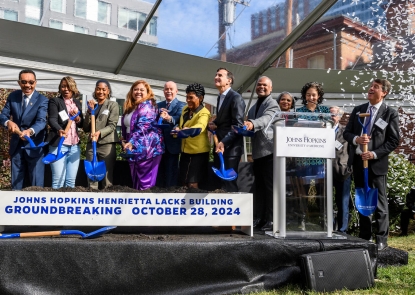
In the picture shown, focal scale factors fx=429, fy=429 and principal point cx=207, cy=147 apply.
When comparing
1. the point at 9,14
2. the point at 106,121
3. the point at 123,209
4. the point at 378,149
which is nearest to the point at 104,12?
the point at 9,14

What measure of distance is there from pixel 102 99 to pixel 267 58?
260cm

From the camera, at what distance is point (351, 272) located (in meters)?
2.82

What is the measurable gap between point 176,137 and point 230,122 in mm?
516

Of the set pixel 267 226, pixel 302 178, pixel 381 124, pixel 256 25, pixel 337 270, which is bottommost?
pixel 337 270

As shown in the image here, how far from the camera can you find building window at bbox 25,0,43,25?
456 cm

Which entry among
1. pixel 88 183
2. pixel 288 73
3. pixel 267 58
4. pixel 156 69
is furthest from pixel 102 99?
pixel 288 73

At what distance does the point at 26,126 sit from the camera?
392cm

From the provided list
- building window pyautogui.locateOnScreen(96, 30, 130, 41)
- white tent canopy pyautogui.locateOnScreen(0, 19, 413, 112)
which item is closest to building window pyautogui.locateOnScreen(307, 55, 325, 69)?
white tent canopy pyautogui.locateOnScreen(0, 19, 413, 112)

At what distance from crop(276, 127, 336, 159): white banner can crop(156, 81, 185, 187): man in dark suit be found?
114 cm

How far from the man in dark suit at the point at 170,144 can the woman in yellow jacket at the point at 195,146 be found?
0.14 metres

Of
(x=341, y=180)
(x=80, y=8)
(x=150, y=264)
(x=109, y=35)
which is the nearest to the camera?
(x=150, y=264)

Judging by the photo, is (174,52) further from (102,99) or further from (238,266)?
(238,266)

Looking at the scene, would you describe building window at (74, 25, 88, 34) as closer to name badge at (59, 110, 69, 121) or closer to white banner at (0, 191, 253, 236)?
name badge at (59, 110, 69, 121)

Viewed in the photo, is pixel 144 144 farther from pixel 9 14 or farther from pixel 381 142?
pixel 9 14
